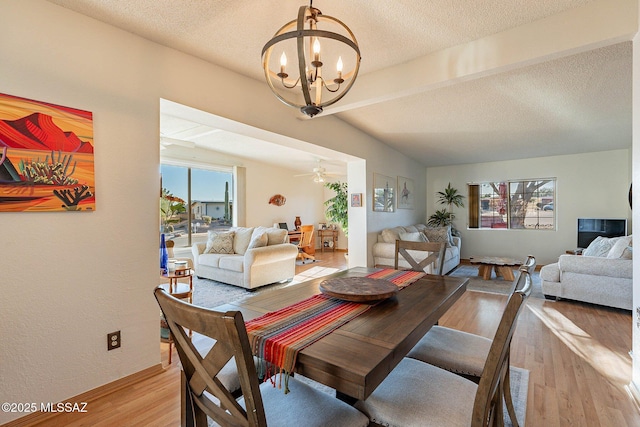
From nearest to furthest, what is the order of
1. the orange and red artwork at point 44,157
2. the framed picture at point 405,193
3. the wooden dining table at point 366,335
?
the wooden dining table at point 366,335 < the orange and red artwork at point 44,157 < the framed picture at point 405,193

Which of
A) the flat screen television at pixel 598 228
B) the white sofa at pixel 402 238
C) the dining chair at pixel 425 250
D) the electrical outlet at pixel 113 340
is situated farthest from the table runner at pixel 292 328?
the flat screen television at pixel 598 228

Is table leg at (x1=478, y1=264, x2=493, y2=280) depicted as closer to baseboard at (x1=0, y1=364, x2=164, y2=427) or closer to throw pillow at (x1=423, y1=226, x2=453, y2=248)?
throw pillow at (x1=423, y1=226, x2=453, y2=248)

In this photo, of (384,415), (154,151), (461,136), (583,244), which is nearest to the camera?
(384,415)

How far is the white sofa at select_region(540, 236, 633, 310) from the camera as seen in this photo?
3324mm

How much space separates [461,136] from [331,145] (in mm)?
2342

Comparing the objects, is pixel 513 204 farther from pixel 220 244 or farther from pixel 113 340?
pixel 113 340

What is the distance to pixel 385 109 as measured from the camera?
3.98 meters

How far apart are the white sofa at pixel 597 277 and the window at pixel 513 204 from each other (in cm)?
238

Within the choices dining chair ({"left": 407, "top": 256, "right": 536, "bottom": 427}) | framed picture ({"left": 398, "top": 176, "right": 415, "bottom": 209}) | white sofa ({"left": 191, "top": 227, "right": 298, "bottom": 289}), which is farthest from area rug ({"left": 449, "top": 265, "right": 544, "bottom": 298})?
dining chair ({"left": 407, "top": 256, "right": 536, "bottom": 427})

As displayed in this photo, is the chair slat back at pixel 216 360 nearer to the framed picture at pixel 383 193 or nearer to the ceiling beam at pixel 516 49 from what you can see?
the ceiling beam at pixel 516 49

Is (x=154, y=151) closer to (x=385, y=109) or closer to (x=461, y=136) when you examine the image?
(x=385, y=109)

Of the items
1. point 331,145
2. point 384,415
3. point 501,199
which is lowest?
point 384,415

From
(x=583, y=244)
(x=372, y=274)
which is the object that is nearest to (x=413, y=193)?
(x=583, y=244)

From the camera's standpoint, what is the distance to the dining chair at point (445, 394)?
968mm
